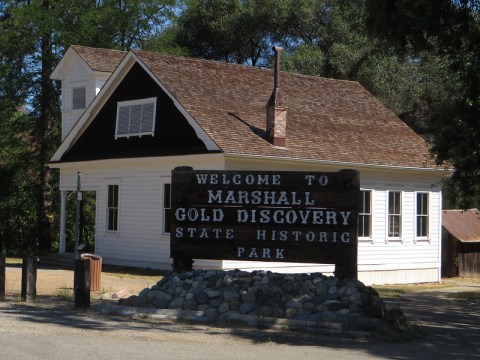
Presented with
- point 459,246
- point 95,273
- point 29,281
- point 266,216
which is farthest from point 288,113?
point 29,281

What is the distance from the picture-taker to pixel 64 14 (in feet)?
119

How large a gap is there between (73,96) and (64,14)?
7.29 metres

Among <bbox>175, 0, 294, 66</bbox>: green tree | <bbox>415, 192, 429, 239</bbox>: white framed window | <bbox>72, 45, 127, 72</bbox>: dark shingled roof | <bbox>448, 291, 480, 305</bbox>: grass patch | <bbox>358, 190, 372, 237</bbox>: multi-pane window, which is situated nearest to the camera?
<bbox>448, 291, 480, 305</bbox>: grass patch

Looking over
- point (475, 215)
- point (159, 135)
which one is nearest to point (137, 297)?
point (159, 135)

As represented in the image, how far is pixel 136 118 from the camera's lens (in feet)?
84.2

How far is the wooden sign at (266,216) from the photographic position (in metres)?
14.0

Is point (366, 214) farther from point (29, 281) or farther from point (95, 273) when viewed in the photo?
point (29, 281)

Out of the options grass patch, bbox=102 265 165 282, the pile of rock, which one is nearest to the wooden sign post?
the pile of rock

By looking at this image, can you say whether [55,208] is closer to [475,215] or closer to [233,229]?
[475,215]

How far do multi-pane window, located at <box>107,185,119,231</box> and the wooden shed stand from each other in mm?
12035

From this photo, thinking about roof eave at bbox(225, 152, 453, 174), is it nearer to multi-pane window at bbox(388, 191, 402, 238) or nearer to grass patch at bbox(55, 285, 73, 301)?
multi-pane window at bbox(388, 191, 402, 238)

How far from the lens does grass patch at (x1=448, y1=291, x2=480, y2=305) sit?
2086cm

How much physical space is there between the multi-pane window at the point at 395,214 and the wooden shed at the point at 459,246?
396 centimetres

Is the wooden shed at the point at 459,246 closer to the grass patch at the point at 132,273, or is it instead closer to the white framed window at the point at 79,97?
the grass patch at the point at 132,273
